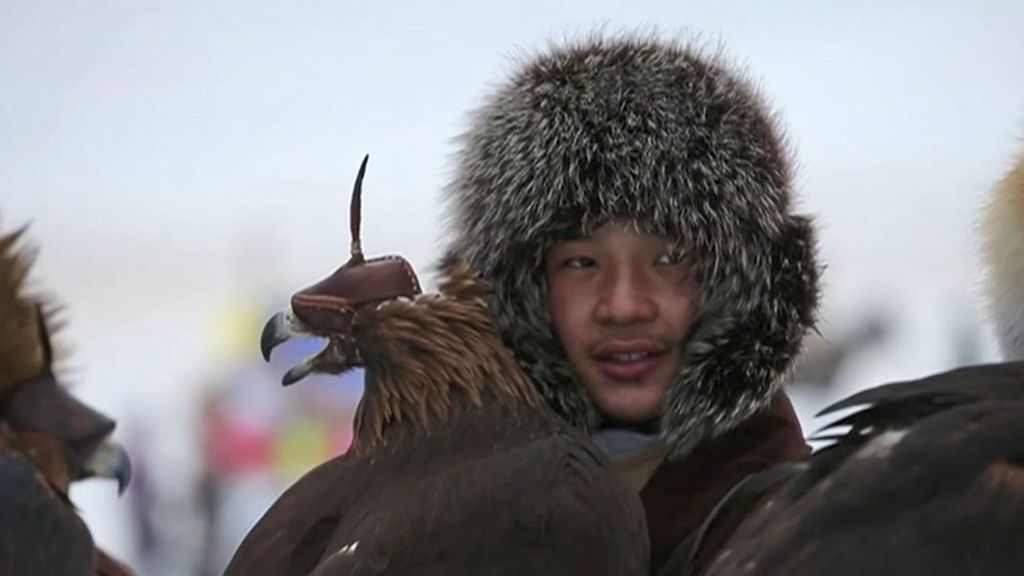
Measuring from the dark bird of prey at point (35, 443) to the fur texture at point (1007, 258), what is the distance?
123 cm

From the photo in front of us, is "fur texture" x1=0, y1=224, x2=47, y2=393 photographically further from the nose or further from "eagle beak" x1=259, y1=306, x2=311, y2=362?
the nose

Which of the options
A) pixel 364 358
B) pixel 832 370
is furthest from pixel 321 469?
pixel 832 370

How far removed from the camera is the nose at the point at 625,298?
2332 mm

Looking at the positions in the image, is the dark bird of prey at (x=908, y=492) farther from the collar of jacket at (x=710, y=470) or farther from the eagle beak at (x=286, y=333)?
the eagle beak at (x=286, y=333)

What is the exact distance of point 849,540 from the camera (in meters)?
1.57

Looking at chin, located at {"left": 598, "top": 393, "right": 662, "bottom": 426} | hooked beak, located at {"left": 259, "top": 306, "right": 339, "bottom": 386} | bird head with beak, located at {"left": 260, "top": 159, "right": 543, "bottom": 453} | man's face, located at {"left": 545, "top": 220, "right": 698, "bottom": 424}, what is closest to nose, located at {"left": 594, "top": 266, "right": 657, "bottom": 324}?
man's face, located at {"left": 545, "top": 220, "right": 698, "bottom": 424}

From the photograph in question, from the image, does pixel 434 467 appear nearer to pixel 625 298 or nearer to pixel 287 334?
pixel 287 334

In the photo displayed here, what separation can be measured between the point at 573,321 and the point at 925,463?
91cm

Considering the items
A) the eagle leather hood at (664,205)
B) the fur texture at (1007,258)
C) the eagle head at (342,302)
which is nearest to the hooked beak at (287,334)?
the eagle head at (342,302)

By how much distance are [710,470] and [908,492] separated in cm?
74

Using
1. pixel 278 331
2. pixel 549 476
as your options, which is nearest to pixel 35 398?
pixel 278 331

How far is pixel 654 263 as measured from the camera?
2.39m

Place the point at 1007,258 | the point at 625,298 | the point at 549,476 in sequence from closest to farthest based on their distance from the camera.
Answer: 1. the point at 549,476
2. the point at 1007,258
3. the point at 625,298

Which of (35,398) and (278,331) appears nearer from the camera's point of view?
(35,398)
